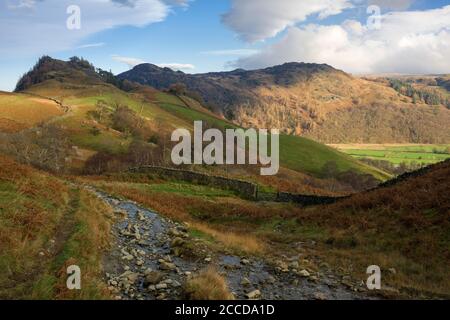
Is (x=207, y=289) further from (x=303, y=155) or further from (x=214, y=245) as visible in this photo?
(x=303, y=155)

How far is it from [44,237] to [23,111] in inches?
4411

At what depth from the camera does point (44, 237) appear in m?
15.7

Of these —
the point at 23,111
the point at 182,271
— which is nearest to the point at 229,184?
the point at 182,271

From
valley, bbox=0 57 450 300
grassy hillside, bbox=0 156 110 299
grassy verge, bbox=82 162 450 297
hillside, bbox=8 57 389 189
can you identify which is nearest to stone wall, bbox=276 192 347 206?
valley, bbox=0 57 450 300

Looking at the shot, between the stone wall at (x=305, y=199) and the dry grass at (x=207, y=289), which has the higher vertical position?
the dry grass at (x=207, y=289)

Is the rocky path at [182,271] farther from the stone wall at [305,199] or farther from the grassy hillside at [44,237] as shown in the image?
the stone wall at [305,199]

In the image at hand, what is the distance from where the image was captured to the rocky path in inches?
523

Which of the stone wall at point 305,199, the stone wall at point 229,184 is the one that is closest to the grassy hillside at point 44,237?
the stone wall at point 305,199

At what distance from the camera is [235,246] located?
64.6 feet

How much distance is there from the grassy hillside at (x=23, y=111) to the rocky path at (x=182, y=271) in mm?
81557

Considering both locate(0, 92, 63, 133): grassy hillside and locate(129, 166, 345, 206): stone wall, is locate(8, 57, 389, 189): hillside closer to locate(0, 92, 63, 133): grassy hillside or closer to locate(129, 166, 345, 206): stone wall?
locate(0, 92, 63, 133): grassy hillside

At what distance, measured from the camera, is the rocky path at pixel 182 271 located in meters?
13.3
